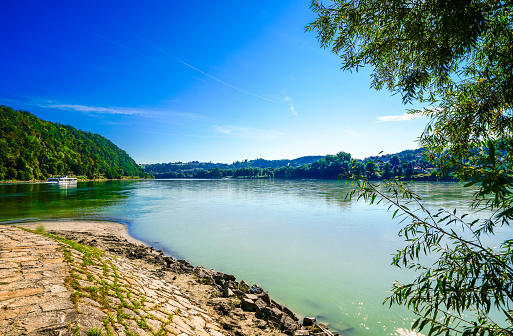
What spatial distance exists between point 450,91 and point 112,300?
22.5ft

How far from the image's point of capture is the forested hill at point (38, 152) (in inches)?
3684

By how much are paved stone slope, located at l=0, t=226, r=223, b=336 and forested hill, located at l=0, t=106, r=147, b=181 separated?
111 meters

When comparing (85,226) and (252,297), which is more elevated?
(252,297)

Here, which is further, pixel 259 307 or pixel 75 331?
pixel 259 307

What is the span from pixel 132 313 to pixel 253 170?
170 metres

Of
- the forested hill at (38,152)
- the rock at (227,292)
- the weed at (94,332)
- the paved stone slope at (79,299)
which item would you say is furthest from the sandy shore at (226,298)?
the forested hill at (38,152)

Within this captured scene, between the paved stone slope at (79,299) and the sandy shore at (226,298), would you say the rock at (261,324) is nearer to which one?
the sandy shore at (226,298)

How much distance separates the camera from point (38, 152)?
116000mm

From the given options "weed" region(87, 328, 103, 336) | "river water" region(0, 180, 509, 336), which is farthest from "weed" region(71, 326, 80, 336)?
"river water" region(0, 180, 509, 336)

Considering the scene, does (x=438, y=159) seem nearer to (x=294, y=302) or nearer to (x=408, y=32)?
(x=408, y=32)

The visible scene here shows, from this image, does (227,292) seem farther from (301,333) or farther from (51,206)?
(51,206)

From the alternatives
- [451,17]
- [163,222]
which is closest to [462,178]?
[451,17]

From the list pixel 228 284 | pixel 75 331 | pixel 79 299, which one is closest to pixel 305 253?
pixel 228 284

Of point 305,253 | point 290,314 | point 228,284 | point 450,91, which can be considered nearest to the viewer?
point 450,91
